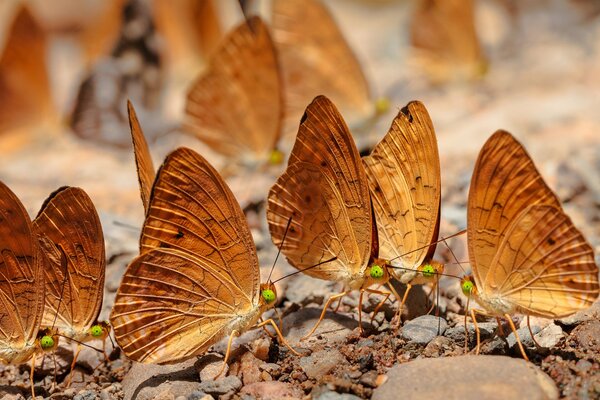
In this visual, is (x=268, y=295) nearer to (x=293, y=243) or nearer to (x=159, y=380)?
(x=293, y=243)

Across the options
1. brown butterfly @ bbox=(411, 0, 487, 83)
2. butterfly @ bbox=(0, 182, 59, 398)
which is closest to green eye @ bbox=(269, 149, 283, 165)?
butterfly @ bbox=(0, 182, 59, 398)

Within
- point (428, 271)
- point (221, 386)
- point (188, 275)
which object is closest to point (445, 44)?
point (428, 271)

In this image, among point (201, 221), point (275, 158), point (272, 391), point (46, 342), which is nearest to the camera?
point (272, 391)

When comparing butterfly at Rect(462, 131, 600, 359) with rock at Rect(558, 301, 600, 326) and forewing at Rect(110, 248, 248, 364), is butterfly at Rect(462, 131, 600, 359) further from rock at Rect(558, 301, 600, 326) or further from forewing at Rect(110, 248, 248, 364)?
forewing at Rect(110, 248, 248, 364)

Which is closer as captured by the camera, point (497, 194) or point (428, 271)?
point (497, 194)

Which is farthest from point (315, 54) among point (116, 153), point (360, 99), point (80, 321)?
point (80, 321)
